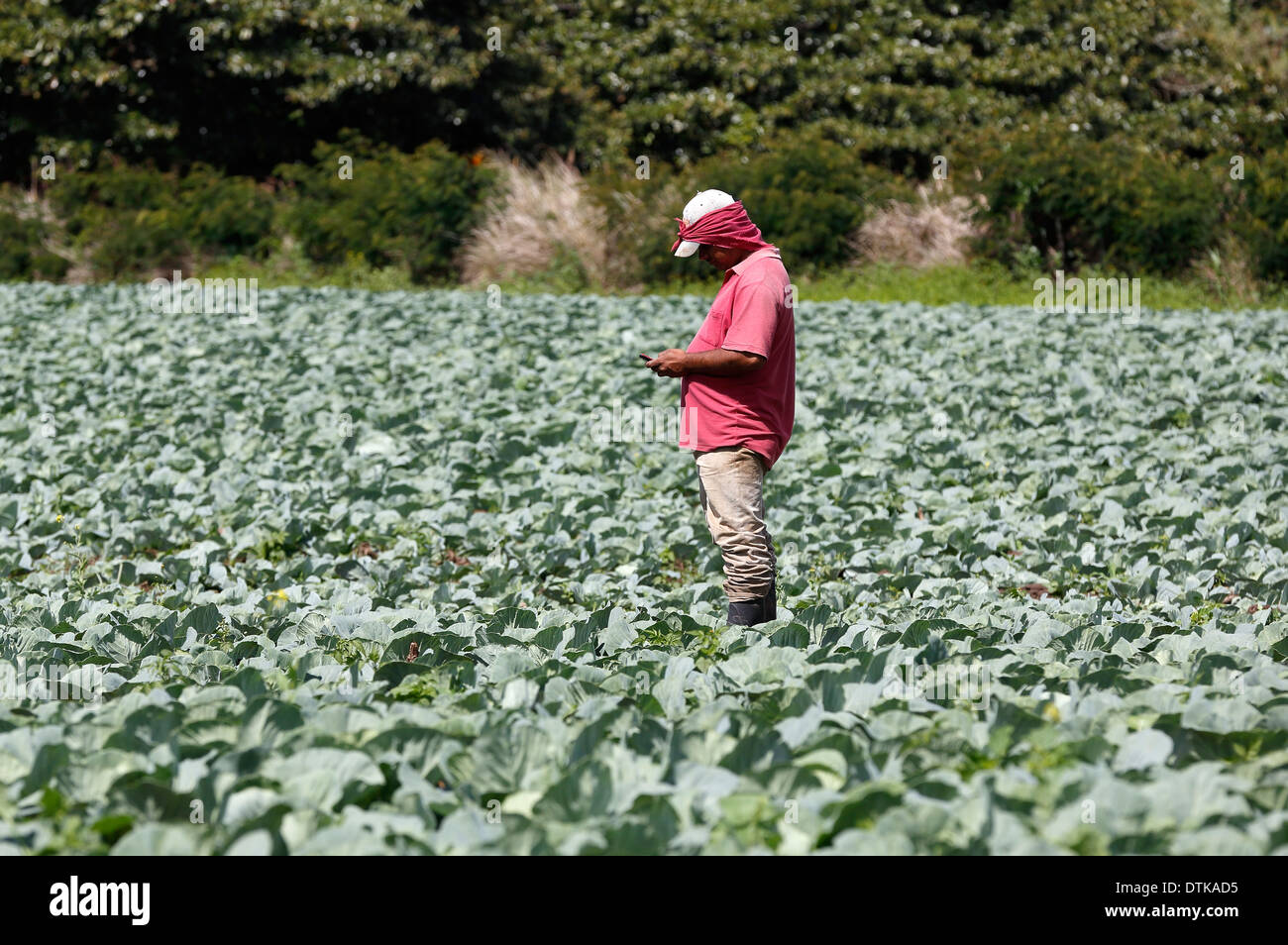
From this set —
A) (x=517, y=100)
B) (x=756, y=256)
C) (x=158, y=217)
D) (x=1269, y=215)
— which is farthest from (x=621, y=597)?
(x=517, y=100)

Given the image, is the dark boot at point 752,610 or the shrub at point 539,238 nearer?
the dark boot at point 752,610

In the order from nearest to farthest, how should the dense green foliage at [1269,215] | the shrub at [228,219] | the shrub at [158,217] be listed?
1. the dense green foliage at [1269,215]
2. the shrub at [158,217]
3. the shrub at [228,219]

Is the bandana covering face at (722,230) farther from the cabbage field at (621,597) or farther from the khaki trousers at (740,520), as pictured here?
the cabbage field at (621,597)

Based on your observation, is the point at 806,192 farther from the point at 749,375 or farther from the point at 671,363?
the point at 671,363

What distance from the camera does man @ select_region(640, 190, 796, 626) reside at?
4527 mm

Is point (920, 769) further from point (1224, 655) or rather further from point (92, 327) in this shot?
point (92, 327)

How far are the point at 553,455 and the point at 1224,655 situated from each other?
16.9ft

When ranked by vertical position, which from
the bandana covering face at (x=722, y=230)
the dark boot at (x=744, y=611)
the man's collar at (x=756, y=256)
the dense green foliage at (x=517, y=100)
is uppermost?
the dense green foliage at (x=517, y=100)

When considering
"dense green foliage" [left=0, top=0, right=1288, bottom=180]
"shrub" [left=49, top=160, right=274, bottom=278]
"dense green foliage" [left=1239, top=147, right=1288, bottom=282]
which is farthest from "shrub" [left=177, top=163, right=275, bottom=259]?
"dense green foliage" [left=1239, top=147, right=1288, bottom=282]

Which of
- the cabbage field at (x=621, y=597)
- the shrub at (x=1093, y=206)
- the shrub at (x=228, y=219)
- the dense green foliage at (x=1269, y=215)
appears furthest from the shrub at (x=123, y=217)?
the dense green foliage at (x=1269, y=215)

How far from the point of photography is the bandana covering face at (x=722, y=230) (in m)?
4.58

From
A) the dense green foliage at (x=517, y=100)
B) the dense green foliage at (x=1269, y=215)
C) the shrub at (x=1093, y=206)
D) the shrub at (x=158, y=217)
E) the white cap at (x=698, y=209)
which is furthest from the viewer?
the dense green foliage at (x=517, y=100)

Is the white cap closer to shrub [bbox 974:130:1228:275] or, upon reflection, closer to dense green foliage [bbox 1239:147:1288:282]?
dense green foliage [bbox 1239:147:1288:282]
